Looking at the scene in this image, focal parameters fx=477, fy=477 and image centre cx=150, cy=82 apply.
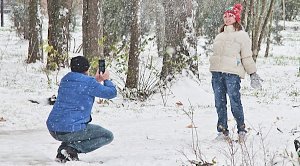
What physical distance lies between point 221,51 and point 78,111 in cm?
211

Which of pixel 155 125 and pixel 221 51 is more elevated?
pixel 221 51

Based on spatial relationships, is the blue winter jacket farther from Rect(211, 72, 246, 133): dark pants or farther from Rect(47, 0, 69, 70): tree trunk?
Rect(47, 0, 69, 70): tree trunk

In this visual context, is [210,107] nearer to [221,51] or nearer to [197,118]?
[197,118]

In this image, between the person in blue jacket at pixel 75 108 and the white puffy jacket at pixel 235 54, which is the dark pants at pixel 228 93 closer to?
the white puffy jacket at pixel 235 54

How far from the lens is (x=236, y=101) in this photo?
6.21 meters

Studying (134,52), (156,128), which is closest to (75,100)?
(156,128)

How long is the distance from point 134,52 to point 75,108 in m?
6.45

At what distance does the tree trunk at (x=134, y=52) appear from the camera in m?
11.5

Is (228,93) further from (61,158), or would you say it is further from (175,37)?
(175,37)

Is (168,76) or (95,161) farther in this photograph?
(168,76)

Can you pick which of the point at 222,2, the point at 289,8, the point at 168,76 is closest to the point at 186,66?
the point at 168,76

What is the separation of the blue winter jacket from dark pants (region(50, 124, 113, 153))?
0.07m

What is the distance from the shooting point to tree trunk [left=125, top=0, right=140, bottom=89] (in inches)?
452

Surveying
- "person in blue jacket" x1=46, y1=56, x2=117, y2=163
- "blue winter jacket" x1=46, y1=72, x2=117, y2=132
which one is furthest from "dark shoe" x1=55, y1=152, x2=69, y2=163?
"blue winter jacket" x1=46, y1=72, x2=117, y2=132
